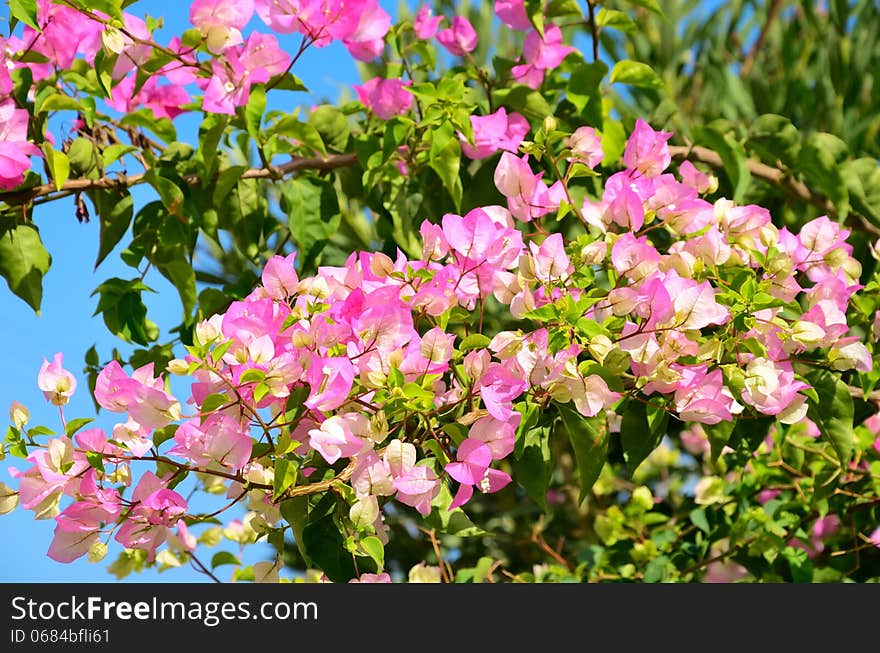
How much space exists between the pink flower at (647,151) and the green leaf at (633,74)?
22cm

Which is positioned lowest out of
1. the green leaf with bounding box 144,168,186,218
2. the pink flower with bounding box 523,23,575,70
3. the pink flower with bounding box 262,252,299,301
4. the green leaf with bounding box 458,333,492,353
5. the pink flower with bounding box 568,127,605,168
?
the green leaf with bounding box 458,333,492,353

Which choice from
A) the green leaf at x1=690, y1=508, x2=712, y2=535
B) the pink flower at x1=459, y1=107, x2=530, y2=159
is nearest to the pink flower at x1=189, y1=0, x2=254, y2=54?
the pink flower at x1=459, y1=107, x2=530, y2=159

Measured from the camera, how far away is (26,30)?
1.05 meters

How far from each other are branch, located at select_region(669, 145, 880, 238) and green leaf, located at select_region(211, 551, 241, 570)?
29.6 inches

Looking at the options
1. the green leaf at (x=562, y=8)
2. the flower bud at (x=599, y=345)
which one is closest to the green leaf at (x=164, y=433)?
the flower bud at (x=599, y=345)

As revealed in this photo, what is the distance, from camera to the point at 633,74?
1.08 metres

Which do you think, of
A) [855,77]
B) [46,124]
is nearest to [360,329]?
[46,124]

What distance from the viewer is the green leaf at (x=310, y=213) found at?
1029 mm

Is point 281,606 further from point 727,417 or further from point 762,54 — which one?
point 762,54

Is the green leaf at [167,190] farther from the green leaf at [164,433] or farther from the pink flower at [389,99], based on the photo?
the green leaf at [164,433]

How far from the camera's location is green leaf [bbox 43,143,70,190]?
Result: 95 centimetres

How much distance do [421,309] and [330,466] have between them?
145 mm

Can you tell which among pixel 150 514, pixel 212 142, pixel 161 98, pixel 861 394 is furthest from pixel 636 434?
pixel 161 98

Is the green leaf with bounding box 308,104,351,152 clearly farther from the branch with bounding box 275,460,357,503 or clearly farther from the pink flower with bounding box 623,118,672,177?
the branch with bounding box 275,460,357,503
